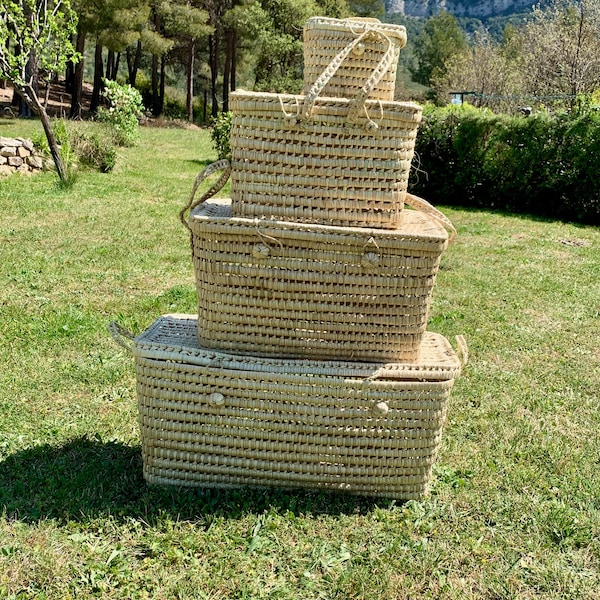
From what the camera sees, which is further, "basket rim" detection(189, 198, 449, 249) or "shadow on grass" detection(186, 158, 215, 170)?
"shadow on grass" detection(186, 158, 215, 170)

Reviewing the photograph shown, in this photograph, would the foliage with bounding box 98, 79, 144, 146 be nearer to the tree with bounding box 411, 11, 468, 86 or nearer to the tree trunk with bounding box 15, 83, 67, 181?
the tree trunk with bounding box 15, 83, 67, 181

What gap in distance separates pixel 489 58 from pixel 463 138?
20.0m

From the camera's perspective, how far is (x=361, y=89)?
218cm

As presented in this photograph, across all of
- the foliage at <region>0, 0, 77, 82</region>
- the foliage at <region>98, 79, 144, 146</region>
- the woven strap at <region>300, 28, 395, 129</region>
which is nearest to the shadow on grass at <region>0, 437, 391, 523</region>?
the woven strap at <region>300, 28, 395, 129</region>

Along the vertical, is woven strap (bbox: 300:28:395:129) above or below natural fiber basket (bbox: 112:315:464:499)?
above

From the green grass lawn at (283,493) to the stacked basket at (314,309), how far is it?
0.64ft

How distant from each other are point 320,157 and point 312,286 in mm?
466

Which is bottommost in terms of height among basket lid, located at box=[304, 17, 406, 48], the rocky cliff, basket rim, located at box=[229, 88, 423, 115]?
basket rim, located at box=[229, 88, 423, 115]

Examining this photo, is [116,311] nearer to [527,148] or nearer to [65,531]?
[65,531]

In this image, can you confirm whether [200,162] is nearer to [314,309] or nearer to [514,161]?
[514,161]

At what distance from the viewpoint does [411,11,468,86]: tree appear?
38375 mm

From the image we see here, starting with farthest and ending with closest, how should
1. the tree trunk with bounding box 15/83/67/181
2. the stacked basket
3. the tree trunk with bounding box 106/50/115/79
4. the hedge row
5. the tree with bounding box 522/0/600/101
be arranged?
the tree trunk with bounding box 106/50/115/79 → the tree with bounding box 522/0/600/101 → the hedge row → the tree trunk with bounding box 15/83/67/181 → the stacked basket

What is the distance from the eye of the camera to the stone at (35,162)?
31.6 feet

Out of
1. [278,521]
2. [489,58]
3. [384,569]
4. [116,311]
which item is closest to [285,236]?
[278,521]
